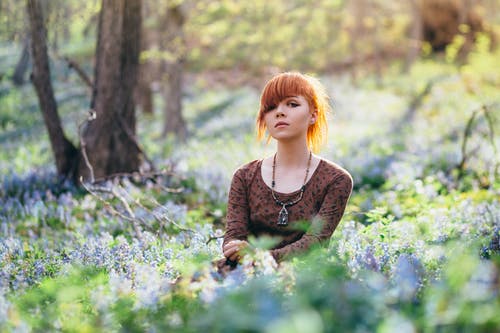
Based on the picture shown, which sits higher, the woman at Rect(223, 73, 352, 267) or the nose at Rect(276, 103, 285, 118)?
the nose at Rect(276, 103, 285, 118)

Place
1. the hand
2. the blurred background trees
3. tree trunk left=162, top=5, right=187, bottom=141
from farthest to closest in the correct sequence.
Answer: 1. tree trunk left=162, top=5, right=187, bottom=141
2. the blurred background trees
3. the hand

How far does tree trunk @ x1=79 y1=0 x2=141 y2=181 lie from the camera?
23.9 feet

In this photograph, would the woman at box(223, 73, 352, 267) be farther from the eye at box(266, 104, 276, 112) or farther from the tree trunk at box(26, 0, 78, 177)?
the tree trunk at box(26, 0, 78, 177)

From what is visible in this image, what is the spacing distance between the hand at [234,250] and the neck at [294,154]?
0.72m

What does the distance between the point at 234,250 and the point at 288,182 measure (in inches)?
26.9

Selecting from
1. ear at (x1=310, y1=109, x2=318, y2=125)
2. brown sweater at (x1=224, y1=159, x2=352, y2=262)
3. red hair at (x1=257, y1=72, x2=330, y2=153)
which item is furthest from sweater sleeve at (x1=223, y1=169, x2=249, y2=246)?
ear at (x1=310, y1=109, x2=318, y2=125)

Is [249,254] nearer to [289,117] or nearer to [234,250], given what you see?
[234,250]

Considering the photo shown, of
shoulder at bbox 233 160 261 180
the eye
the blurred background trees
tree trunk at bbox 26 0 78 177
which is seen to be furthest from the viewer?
the blurred background trees

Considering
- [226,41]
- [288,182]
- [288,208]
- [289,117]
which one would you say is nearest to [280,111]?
[289,117]

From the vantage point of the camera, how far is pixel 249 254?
256 centimetres

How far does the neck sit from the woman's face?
8 cm

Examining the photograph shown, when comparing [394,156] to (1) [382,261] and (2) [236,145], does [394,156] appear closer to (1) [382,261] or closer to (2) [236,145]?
(2) [236,145]

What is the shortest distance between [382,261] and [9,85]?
70.1 feet

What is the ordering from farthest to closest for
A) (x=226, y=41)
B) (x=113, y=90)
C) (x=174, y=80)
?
1. (x=226, y=41)
2. (x=174, y=80)
3. (x=113, y=90)
